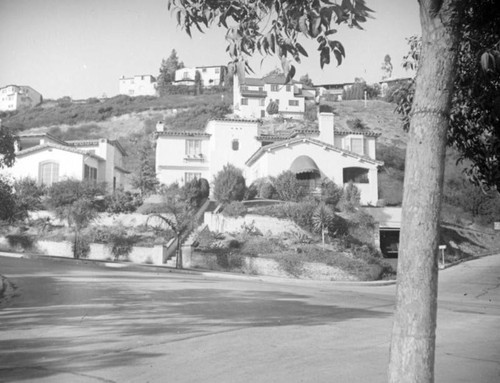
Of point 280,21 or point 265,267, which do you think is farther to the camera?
point 265,267

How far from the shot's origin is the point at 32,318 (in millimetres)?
9938

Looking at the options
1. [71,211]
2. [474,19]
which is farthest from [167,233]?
[474,19]

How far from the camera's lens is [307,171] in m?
39.2

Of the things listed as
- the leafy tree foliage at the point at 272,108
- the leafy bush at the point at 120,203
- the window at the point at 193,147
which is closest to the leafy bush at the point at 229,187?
the leafy bush at the point at 120,203

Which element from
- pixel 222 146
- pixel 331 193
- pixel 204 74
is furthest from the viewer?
pixel 204 74

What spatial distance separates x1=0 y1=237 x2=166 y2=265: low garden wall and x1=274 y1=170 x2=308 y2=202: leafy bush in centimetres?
1090

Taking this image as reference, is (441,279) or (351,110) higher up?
(351,110)

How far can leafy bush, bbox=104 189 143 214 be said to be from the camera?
35.2 m

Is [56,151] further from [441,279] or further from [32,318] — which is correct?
[32,318]

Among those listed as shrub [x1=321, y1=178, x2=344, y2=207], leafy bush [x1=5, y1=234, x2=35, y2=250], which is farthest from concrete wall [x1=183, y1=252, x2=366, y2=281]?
leafy bush [x1=5, y1=234, x2=35, y2=250]

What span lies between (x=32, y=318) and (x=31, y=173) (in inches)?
1416

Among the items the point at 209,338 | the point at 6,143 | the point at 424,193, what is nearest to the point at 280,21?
the point at 424,193

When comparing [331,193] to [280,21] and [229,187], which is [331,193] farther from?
[280,21]

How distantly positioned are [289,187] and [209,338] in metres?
29.3
